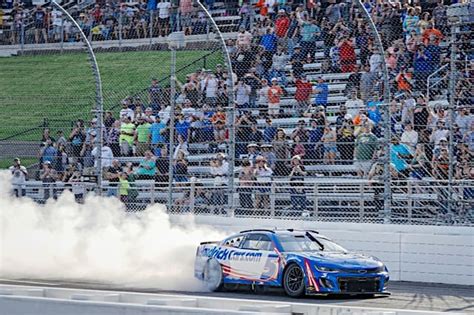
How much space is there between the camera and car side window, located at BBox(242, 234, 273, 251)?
49.1ft

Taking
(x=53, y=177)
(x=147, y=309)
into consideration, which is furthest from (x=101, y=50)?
(x=147, y=309)

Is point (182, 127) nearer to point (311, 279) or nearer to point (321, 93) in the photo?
point (321, 93)

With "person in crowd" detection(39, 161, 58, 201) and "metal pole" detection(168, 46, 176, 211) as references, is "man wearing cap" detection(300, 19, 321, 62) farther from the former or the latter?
"person in crowd" detection(39, 161, 58, 201)

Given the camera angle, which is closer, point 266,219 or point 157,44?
point 266,219

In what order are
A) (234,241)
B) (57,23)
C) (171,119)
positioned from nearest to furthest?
(234,241) < (171,119) < (57,23)

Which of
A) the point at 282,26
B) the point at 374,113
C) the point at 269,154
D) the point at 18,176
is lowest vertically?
the point at 18,176

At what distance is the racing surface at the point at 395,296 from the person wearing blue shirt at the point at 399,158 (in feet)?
5.92

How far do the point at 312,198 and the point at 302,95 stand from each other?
1.83m

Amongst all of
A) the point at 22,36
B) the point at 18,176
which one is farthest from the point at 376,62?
the point at 22,36

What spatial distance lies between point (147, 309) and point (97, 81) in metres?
10.7

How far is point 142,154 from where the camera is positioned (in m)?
19.5

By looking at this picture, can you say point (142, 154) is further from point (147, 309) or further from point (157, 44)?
point (147, 309)

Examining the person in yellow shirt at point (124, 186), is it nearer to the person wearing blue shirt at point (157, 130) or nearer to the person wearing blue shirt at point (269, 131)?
the person wearing blue shirt at point (157, 130)

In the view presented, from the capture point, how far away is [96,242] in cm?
1923
